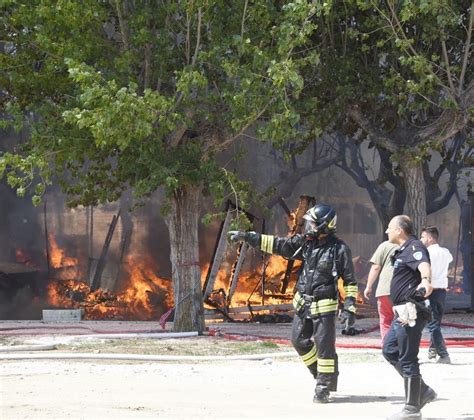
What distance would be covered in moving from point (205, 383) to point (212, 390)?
66 cm

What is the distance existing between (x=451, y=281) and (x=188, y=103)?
1170cm

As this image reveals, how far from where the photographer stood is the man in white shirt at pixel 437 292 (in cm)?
1300

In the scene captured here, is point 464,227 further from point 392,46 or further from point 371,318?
point 392,46

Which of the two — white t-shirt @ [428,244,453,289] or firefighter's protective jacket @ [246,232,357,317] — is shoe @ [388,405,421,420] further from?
white t-shirt @ [428,244,453,289]

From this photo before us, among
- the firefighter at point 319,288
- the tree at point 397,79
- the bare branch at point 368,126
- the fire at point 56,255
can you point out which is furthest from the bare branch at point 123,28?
the fire at point 56,255

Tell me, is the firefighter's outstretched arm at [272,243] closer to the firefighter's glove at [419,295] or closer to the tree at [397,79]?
the firefighter's glove at [419,295]

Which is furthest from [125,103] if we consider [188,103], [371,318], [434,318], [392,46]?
[371,318]

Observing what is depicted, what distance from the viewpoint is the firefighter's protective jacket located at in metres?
9.78

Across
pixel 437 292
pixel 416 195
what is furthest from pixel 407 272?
pixel 416 195

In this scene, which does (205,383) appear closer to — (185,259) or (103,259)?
(185,259)

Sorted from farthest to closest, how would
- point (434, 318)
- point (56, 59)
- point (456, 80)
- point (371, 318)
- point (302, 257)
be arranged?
point (371, 318) < point (456, 80) < point (56, 59) < point (434, 318) < point (302, 257)

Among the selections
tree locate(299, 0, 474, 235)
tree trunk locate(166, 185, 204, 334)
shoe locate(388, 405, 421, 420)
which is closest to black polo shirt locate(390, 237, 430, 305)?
shoe locate(388, 405, 421, 420)

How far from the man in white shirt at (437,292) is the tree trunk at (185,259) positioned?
5985 mm

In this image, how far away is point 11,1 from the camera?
52.9 feet
